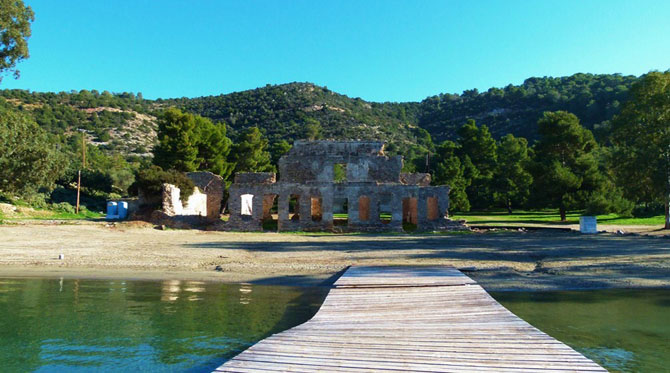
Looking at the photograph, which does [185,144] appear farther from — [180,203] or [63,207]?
[63,207]

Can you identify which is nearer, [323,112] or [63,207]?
[63,207]

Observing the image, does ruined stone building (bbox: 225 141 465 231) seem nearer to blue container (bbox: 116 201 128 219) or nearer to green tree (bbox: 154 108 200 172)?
green tree (bbox: 154 108 200 172)

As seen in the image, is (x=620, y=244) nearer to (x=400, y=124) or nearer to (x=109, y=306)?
(x=109, y=306)

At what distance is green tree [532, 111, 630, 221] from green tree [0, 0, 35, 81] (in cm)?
3250

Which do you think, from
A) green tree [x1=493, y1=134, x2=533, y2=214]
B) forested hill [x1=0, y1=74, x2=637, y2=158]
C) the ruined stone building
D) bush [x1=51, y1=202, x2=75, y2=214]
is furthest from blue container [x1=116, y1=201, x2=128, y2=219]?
forested hill [x1=0, y1=74, x2=637, y2=158]

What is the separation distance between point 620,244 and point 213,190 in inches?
977

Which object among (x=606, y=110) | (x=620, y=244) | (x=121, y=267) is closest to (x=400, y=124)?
(x=606, y=110)

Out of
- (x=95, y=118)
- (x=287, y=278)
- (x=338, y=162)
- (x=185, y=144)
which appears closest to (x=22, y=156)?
(x=185, y=144)

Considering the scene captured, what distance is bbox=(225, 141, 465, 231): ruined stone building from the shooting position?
1140 inches

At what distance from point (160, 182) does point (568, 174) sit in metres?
27.5

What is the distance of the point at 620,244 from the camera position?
17.7 m

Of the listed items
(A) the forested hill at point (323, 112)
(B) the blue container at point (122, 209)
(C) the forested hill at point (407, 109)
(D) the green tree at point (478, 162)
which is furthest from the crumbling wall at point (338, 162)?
(C) the forested hill at point (407, 109)

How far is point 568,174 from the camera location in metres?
32.8

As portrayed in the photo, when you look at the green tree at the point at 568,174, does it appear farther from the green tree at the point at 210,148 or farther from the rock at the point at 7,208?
the rock at the point at 7,208
